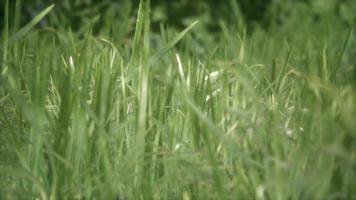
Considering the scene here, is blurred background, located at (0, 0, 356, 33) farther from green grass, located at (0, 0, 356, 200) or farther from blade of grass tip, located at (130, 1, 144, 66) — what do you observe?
green grass, located at (0, 0, 356, 200)

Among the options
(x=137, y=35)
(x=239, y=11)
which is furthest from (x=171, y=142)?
(x=239, y=11)

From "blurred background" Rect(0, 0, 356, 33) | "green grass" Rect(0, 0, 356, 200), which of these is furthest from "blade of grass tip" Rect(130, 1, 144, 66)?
"blurred background" Rect(0, 0, 356, 33)

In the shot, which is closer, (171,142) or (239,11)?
(171,142)

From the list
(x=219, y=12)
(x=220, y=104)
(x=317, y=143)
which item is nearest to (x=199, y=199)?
(x=317, y=143)

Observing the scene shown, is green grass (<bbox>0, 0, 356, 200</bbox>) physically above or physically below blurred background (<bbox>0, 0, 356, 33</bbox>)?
above

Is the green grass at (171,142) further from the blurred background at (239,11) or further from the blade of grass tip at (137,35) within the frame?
the blurred background at (239,11)

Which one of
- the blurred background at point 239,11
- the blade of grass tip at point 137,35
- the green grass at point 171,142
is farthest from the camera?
the blurred background at point 239,11

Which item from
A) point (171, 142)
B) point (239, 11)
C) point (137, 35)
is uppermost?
point (137, 35)

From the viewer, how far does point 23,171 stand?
1205 mm

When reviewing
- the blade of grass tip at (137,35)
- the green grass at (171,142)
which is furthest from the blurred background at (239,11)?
the green grass at (171,142)

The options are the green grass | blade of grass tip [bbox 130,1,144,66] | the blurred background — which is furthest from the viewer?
the blurred background

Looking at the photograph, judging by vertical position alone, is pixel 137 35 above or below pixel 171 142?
above

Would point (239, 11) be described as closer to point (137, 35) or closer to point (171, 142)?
point (137, 35)

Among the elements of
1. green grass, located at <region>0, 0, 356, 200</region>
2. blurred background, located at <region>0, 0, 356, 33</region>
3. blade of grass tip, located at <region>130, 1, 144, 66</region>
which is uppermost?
blade of grass tip, located at <region>130, 1, 144, 66</region>
